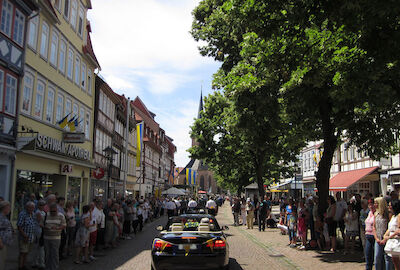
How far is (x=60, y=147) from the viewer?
21.6m

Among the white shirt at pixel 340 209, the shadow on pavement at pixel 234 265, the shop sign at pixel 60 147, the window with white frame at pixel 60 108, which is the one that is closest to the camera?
the shadow on pavement at pixel 234 265

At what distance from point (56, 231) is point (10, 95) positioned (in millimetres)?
9927

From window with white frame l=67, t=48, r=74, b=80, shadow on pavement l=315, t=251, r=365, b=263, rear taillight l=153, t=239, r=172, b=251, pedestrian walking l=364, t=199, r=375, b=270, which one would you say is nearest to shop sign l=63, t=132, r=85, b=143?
window with white frame l=67, t=48, r=74, b=80

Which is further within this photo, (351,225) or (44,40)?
(44,40)

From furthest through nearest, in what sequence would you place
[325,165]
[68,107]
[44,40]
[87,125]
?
[87,125] < [68,107] < [44,40] < [325,165]

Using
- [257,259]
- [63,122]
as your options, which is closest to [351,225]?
[257,259]

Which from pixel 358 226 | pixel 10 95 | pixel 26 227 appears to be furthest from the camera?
pixel 10 95

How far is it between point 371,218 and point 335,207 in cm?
402

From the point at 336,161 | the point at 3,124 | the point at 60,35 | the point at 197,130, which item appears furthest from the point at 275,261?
the point at 336,161

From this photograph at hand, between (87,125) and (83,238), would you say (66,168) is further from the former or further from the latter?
(83,238)

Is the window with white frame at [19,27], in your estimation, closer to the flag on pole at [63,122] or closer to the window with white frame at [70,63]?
the flag on pole at [63,122]

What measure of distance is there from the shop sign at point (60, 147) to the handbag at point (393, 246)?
15267 mm

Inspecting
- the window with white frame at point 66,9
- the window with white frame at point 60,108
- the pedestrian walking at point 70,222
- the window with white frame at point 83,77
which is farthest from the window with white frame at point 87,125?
the pedestrian walking at point 70,222

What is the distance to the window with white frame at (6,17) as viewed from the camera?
16.0m
